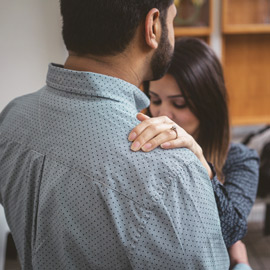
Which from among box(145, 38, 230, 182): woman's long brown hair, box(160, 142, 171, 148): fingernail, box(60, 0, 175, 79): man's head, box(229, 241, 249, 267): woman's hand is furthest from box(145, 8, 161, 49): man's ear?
box(229, 241, 249, 267): woman's hand

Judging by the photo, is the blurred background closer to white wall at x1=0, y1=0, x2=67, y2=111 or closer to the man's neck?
white wall at x1=0, y1=0, x2=67, y2=111

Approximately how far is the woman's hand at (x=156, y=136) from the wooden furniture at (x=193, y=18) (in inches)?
74.3

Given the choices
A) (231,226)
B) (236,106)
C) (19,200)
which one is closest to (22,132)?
(19,200)

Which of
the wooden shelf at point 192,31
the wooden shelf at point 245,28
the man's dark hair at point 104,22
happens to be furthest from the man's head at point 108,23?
the wooden shelf at point 245,28

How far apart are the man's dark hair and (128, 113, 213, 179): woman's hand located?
172 mm

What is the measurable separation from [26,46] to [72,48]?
1.68 metres

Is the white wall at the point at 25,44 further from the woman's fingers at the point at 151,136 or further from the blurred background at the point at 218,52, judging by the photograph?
the woman's fingers at the point at 151,136

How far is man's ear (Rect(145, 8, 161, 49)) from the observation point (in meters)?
0.83

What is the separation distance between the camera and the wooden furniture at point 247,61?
2750 millimetres

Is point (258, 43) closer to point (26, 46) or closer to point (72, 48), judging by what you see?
point (26, 46)

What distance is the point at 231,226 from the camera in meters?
1.11

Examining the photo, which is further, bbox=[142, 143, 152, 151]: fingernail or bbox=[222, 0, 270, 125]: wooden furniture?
bbox=[222, 0, 270, 125]: wooden furniture

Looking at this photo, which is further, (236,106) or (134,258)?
(236,106)

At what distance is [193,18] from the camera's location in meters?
2.68
